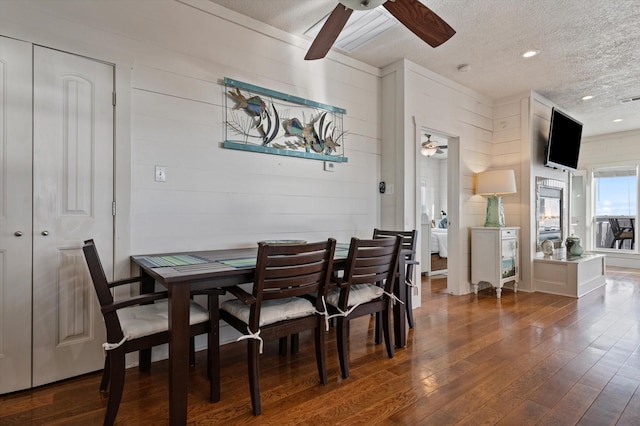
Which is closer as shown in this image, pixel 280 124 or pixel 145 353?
pixel 145 353

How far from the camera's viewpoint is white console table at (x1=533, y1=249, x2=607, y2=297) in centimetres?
428

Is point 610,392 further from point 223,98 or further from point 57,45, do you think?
point 57,45

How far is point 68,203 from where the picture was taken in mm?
2127

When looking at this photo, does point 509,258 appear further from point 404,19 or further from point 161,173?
point 161,173

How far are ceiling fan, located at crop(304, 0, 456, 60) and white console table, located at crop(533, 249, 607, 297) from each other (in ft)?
11.8

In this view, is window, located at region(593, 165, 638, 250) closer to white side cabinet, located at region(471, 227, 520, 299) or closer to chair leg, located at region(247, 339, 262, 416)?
white side cabinet, located at region(471, 227, 520, 299)

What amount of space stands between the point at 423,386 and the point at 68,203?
2467mm

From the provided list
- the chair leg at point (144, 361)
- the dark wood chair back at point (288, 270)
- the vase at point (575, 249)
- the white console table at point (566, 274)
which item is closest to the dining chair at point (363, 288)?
the dark wood chair back at point (288, 270)

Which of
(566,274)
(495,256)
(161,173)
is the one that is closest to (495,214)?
(495,256)

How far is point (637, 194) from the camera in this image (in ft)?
21.2

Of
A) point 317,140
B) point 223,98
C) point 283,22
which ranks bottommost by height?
point 317,140

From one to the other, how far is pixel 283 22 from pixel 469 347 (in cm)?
311

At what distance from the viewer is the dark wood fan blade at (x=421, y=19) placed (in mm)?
2096

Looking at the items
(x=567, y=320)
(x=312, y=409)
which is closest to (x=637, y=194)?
(x=567, y=320)
